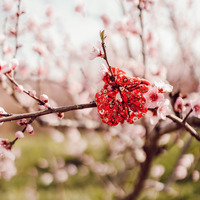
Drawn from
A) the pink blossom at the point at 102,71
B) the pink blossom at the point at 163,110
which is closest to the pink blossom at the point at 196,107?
the pink blossom at the point at 163,110

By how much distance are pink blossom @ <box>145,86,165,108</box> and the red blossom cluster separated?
25mm

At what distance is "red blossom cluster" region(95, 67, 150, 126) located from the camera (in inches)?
48.5

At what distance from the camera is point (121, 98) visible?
127cm

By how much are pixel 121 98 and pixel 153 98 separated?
0.18 m

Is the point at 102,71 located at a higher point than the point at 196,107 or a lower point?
higher

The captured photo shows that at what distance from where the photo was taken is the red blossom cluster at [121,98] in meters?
1.23

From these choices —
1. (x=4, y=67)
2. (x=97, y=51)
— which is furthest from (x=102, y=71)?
(x=4, y=67)

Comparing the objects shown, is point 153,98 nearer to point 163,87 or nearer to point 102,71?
point 163,87

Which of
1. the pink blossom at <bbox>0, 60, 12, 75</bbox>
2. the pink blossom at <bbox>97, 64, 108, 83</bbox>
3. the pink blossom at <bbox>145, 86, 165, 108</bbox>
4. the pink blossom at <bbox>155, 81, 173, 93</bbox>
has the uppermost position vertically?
the pink blossom at <bbox>0, 60, 12, 75</bbox>

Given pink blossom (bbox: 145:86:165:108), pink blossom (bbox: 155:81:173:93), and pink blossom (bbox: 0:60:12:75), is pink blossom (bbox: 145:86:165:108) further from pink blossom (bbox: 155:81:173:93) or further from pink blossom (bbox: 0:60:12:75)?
pink blossom (bbox: 0:60:12:75)

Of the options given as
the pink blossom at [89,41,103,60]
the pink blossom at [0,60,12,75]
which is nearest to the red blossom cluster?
the pink blossom at [89,41,103,60]

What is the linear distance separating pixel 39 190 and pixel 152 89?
5065mm

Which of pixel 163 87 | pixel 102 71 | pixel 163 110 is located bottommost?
pixel 163 110

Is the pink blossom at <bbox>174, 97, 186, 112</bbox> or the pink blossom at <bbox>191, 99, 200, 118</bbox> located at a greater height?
the pink blossom at <bbox>174, 97, 186, 112</bbox>
